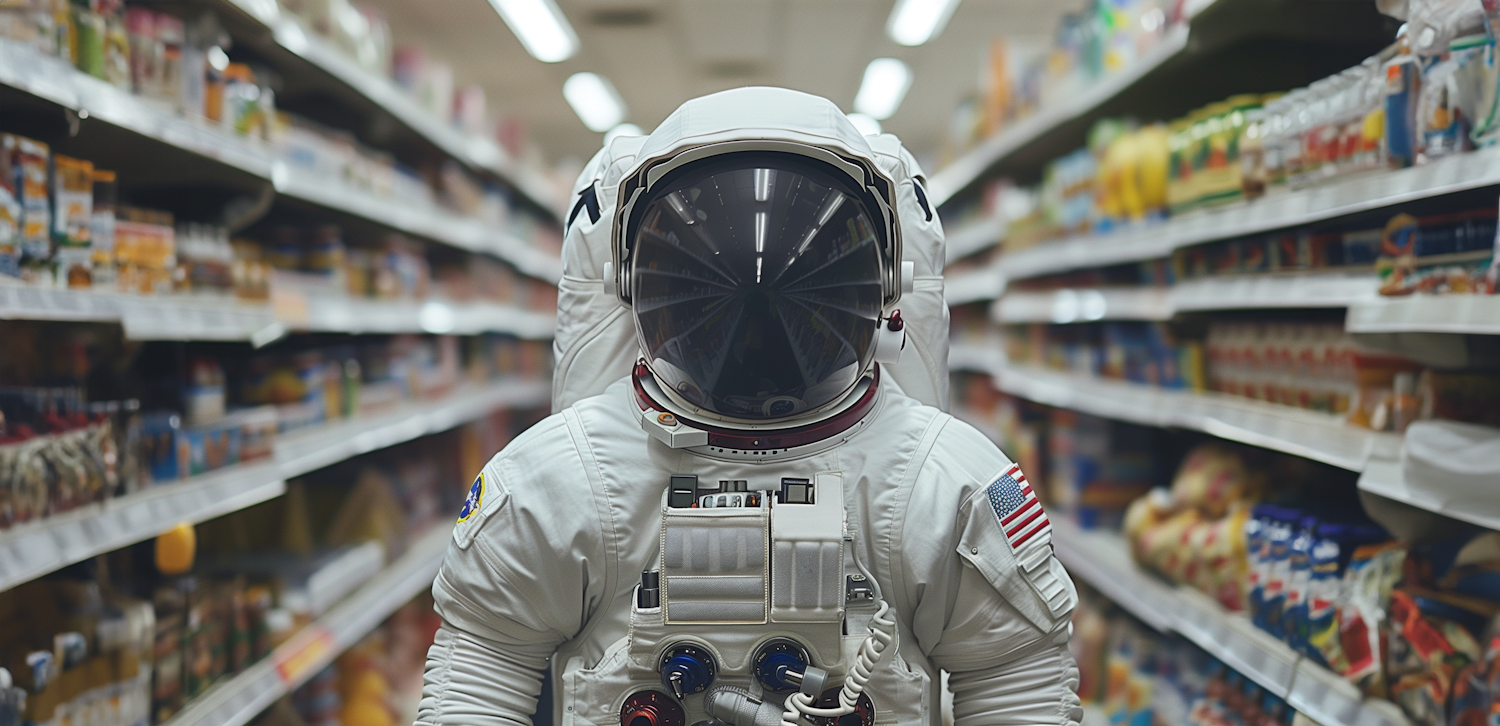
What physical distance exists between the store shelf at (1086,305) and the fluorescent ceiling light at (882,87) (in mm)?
3120

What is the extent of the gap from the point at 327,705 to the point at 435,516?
1.58m

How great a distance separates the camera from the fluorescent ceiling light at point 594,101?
791cm

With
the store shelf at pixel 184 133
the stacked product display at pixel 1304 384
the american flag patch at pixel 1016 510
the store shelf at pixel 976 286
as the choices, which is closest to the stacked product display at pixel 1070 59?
the stacked product display at pixel 1304 384

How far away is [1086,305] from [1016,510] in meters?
2.46

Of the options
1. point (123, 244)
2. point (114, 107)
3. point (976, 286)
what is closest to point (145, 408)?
point (123, 244)

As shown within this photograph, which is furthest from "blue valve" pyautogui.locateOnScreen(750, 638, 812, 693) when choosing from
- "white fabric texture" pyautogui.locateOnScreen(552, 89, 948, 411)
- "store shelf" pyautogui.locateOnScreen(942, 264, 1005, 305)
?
"store shelf" pyautogui.locateOnScreen(942, 264, 1005, 305)

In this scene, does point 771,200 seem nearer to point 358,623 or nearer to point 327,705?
point 358,623

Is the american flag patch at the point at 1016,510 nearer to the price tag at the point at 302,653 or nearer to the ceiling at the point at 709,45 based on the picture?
the price tag at the point at 302,653

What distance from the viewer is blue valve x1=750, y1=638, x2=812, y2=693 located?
3.74 feet

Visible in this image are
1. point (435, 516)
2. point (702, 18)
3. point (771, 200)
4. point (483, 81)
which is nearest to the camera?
point (771, 200)

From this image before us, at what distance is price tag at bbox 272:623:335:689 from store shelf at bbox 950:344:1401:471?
2.34 metres

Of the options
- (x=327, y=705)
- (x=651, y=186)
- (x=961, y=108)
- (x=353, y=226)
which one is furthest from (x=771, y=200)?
(x=961, y=108)

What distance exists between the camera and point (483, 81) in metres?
7.96

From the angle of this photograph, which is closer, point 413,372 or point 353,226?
point 353,226
